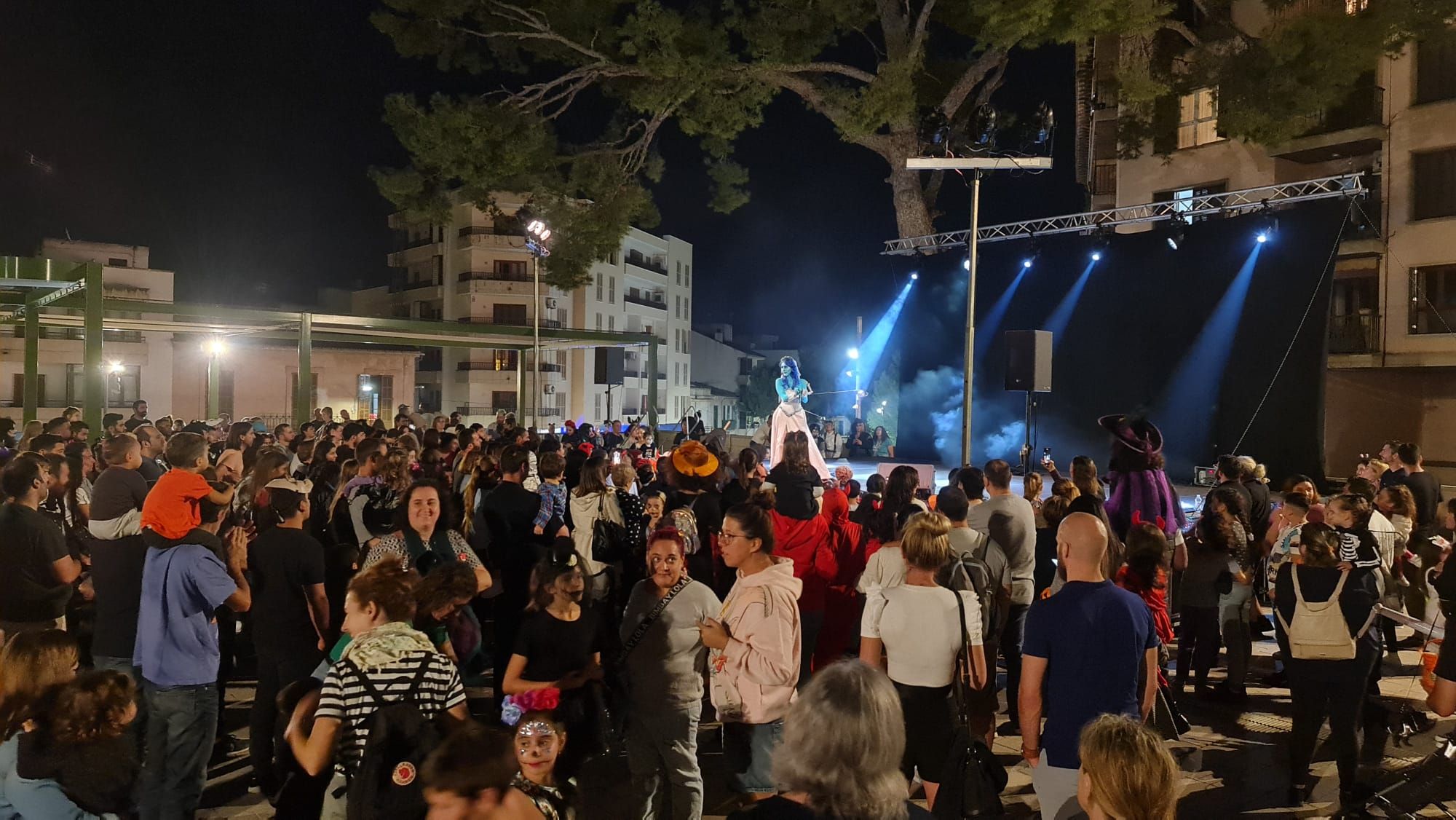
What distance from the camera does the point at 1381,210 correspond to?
1998 centimetres

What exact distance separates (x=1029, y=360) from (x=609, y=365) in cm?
893

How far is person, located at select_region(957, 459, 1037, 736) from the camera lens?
5711 mm

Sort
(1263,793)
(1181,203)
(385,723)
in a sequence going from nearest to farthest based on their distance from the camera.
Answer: (385,723)
(1263,793)
(1181,203)

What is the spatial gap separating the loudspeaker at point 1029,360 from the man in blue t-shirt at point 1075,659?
7943mm

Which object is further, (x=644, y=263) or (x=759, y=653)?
(x=644, y=263)

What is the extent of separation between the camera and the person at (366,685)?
2756 mm

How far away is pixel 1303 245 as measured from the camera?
16797 millimetres

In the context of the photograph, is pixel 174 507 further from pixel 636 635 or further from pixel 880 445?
pixel 880 445

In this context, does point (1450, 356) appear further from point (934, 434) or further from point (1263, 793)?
point (1263, 793)

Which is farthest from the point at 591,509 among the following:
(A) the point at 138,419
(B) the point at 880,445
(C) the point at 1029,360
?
(B) the point at 880,445

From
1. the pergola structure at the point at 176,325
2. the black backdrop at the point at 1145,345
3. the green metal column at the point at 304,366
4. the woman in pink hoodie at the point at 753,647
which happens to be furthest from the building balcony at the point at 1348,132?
the woman in pink hoodie at the point at 753,647

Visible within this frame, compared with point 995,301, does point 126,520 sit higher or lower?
lower

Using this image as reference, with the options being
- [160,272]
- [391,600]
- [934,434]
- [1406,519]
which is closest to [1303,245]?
[934,434]

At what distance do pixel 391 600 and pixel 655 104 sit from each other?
1411 centimetres
